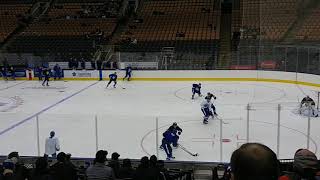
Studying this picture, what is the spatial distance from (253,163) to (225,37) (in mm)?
25315

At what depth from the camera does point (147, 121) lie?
33.0ft

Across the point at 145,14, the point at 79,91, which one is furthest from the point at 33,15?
the point at 79,91

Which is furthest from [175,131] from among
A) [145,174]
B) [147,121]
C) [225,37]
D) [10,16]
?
[10,16]

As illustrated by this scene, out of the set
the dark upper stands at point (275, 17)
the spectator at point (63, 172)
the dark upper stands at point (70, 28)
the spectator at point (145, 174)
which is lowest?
the spectator at point (145, 174)

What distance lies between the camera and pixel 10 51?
2673cm

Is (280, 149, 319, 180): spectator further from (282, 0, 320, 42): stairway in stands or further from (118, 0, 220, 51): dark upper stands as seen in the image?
(118, 0, 220, 51): dark upper stands

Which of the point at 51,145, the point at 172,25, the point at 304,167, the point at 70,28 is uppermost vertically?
the point at 172,25

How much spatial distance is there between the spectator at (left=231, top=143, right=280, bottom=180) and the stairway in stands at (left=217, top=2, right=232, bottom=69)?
2063cm

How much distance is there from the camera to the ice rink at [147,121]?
9196 mm

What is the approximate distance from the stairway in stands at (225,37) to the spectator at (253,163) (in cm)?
2063

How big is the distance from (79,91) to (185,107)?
6.12 metres

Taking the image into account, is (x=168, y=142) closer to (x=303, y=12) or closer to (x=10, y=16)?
(x=303, y=12)

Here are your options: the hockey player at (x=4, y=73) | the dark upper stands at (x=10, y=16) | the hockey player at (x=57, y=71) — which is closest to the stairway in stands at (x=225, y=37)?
the hockey player at (x=57, y=71)

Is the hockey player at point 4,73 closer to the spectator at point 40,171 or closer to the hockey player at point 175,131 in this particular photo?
the hockey player at point 175,131
